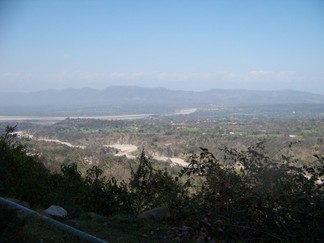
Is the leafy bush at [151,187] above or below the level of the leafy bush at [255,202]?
below

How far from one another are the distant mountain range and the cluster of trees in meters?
92.9

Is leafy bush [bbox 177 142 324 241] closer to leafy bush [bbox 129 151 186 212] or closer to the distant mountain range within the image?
leafy bush [bbox 129 151 186 212]

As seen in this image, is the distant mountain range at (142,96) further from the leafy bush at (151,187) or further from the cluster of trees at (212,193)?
the cluster of trees at (212,193)

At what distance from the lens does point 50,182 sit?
7.20 meters

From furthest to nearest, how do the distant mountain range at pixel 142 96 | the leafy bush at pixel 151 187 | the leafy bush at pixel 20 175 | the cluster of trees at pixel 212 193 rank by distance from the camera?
1. the distant mountain range at pixel 142 96
2. the leafy bush at pixel 151 187
3. the leafy bush at pixel 20 175
4. the cluster of trees at pixel 212 193

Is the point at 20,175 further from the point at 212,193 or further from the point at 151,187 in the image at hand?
the point at 212,193

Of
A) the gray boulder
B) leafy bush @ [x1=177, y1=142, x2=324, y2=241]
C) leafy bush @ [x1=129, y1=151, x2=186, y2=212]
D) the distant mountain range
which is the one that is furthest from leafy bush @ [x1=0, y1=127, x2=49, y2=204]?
the distant mountain range

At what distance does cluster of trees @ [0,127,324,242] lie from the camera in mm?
4340

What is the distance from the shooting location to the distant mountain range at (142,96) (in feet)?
335

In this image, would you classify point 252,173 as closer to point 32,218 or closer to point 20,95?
point 32,218

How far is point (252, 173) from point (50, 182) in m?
→ 4.38

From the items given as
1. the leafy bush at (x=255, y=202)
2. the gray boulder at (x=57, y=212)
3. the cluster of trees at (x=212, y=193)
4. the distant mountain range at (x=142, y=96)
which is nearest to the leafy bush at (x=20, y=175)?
the cluster of trees at (x=212, y=193)

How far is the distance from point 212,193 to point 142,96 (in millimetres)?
122053

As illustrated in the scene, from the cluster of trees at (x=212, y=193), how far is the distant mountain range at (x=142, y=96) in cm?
9292
